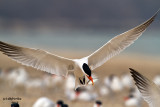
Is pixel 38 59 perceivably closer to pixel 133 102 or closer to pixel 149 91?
pixel 149 91

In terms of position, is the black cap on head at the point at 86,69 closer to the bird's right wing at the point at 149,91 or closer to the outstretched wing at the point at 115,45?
the outstretched wing at the point at 115,45

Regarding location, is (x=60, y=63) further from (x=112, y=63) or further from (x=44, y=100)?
(x=112, y=63)

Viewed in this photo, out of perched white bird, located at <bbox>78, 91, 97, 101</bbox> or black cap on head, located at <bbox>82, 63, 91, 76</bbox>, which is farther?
perched white bird, located at <bbox>78, 91, 97, 101</bbox>

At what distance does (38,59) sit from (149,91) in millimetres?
1573

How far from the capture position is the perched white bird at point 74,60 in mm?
5984

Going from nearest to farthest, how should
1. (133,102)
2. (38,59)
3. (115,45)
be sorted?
(38,59), (115,45), (133,102)

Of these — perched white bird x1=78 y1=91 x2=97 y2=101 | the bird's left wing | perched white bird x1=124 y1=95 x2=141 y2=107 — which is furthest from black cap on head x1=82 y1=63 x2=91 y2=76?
perched white bird x1=78 y1=91 x2=97 y2=101

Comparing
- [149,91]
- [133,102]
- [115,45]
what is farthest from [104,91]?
[149,91]

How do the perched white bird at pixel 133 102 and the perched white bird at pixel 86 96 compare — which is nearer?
the perched white bird at pixel 133 102

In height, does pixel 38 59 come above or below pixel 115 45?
below

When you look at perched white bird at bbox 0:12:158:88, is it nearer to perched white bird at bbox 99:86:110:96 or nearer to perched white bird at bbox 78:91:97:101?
perched white bird at bbox 78:91:97:101

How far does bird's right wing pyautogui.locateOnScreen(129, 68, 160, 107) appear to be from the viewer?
5.55 meters

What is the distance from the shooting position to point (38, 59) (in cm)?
614

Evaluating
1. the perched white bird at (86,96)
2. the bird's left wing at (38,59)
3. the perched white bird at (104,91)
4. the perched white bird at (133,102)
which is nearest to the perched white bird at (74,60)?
the bird's left wing at (38,59)
